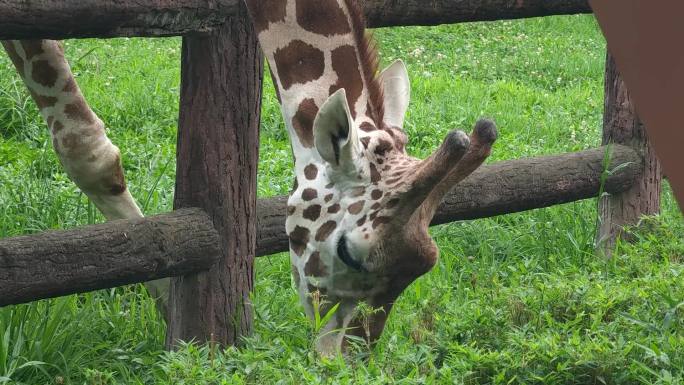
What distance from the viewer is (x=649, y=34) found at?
651 mm

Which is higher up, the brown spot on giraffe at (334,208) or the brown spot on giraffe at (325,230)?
the brown spot on giraffe at (334,208)

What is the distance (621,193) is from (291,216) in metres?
2.57

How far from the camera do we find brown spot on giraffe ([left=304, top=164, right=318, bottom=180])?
10.8ft

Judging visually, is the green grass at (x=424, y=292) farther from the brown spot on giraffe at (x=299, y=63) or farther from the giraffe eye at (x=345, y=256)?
the brown spot on giraffe at (x=299, y=63)

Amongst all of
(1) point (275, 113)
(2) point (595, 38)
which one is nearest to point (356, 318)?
(1) point (275, 113)

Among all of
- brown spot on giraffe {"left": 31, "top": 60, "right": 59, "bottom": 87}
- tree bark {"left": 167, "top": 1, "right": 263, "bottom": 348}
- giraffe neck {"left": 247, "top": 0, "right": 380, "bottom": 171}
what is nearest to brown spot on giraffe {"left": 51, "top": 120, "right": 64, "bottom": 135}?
brown spot on giraffe {"left": 31, "top": 60, "right": 59, "bottom": 87}

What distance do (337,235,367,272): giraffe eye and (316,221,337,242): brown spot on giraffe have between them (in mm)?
59

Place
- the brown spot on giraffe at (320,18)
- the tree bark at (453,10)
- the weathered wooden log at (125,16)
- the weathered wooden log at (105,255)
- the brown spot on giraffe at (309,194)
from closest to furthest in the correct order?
the weathered wooden log at (125,16) < the weathered wooden log at (105,255) < the brown spot on giraffe at (309,194) < the brown spot on giraffe at (320,18) < the tree bark at (453,10)

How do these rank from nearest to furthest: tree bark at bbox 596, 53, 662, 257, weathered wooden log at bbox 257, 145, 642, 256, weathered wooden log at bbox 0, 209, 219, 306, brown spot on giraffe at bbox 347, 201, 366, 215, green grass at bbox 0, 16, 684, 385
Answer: green grass at bbox 0, 16, 684, 385 < weathered wooden log at bbox 0, 209, 219, 306 < brown spot on giraffe at bbox 347, 201, 366, 215 < weathered wooden log at bbox 257, 145, 642, 256 < tree bark at bbox 596, 53, 662, 257

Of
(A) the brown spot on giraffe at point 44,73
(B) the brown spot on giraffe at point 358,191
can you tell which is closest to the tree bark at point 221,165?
(B) the brown spot on giraffe at point 358,191

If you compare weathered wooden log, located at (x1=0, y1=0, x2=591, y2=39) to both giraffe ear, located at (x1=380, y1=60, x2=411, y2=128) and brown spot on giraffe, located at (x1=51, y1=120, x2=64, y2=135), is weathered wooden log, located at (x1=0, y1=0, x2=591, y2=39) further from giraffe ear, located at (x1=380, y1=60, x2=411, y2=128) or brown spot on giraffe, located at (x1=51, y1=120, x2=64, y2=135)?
brown spot on giraffe, located at (x1=51, y1=120, x2=64, y2=135)

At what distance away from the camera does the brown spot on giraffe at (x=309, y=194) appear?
3.26m

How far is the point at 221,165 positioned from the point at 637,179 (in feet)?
8.74

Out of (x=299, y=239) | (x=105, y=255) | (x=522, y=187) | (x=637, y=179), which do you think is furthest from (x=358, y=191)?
(x=637, y=179)
